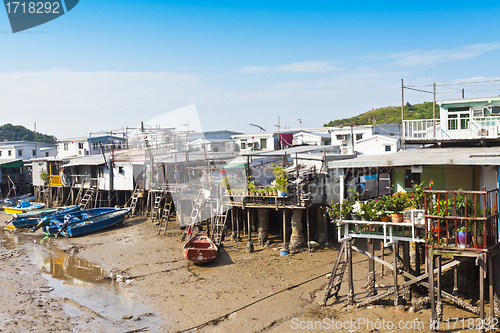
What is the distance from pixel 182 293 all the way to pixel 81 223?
49.1 feet

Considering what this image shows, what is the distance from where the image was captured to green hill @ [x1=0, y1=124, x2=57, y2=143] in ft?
272

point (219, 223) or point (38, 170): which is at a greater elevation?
point (38, 170)

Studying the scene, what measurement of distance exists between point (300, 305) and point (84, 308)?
323 inches

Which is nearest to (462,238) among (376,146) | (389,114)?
(376,146)

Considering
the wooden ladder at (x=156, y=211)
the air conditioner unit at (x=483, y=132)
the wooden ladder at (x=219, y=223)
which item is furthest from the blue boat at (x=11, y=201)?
the air conditioner unit at (x=483, y=132)

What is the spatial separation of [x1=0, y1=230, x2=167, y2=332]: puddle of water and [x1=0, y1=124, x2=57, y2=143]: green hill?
69.3m

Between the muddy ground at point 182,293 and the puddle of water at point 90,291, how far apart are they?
0.04 meters

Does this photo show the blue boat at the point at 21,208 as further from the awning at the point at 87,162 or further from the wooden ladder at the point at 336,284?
the wooden ladder at the point at 336,284

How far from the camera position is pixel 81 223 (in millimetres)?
26109

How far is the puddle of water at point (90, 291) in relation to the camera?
12.5m

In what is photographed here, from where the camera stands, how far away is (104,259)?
19.9 m

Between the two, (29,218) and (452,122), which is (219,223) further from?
(29,218)

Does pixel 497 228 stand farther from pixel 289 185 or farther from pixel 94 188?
pixel 94 188

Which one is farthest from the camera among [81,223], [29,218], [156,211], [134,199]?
[134,199]
